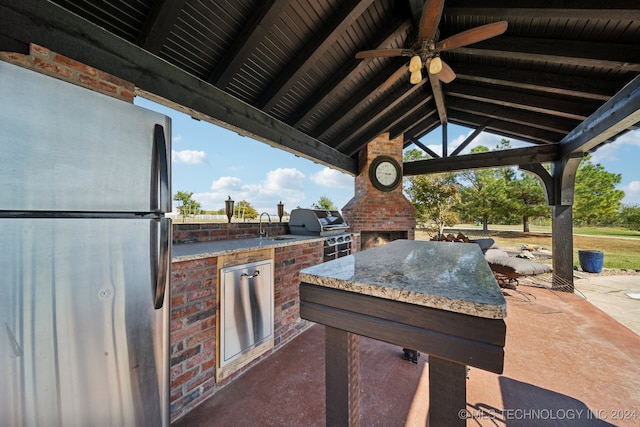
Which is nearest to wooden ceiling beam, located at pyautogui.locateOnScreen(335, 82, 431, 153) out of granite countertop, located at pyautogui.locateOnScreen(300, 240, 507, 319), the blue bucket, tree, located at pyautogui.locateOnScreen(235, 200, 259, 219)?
tree, located at pyautogui.locateOnScreen(235, 200, 259, 219)

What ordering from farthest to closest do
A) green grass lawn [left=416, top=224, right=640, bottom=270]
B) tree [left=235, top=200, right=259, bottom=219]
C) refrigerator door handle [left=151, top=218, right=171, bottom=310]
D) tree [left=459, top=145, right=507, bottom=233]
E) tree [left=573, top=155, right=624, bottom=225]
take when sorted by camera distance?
tree [left=459, top=145, right=507, bottom=233]
tree [left=573, top=155, right=624, bottom=225]
green grass lawn [left=416, top=224, right=640, bottom=270]
tree [left=235, top=200, right=259, bottom=219]
refrigerator door handle [left=151, top=218, right=171, bottom=310]

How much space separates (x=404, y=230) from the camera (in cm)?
509

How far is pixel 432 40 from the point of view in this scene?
2.19 metres

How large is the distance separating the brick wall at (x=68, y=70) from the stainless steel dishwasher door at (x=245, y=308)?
1.41 meters

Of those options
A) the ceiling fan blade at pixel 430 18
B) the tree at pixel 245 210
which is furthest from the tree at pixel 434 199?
the tree at pixel 245 210

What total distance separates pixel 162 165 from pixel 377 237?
457 cm

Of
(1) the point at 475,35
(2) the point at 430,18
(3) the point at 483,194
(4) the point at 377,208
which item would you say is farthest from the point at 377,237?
(3) the point at 483,194

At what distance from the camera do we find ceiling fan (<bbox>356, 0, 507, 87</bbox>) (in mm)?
1844

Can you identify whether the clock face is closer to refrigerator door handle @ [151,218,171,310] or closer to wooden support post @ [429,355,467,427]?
refrigerator door handle @ [151,218,171,310]

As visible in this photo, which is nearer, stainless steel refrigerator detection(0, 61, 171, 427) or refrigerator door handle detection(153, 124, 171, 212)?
stainless steel refrigerator detection(0, 61, 171, 427)

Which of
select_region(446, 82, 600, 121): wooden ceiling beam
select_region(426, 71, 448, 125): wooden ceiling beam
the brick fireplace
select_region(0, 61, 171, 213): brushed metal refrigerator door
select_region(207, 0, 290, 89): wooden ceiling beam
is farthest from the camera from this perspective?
the brick fireplace

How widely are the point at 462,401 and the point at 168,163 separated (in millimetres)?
1488

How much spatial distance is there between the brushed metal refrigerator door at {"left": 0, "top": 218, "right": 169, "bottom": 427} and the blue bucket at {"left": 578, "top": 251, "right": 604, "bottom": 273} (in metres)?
7.93

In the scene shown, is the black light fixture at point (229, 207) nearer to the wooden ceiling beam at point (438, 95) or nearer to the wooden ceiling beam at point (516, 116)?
the wooden ceiling beam at point (438, 95)
